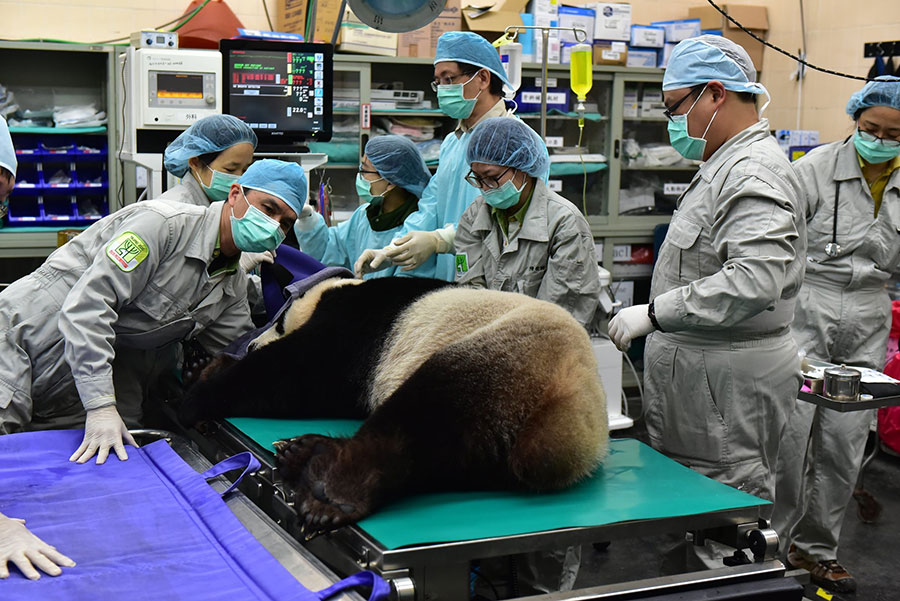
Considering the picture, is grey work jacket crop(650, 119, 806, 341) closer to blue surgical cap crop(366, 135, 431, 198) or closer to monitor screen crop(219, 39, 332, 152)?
blue surgical cap crop(366, 135, 431, 198)

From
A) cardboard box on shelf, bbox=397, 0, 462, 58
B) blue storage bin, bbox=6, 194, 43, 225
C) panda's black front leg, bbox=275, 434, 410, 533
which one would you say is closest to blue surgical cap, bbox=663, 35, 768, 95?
panda's black front leg, bbox=275, 434, 410, 533

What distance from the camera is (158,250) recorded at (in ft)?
7.03

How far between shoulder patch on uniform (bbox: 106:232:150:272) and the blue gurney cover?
407 mm

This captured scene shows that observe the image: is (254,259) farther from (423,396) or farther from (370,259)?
(423,396)

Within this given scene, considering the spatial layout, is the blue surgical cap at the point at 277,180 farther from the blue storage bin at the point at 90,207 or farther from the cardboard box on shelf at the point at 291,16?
the cardboard box on shelf at the point at 291,16

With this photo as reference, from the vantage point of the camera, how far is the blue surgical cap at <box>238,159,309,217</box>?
225cm

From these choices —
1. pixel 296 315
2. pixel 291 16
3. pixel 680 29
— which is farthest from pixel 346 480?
pixel 680 29

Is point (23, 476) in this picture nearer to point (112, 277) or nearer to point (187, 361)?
point (112, 277)

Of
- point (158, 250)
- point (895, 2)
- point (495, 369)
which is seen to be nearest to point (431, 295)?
point (495, 369)

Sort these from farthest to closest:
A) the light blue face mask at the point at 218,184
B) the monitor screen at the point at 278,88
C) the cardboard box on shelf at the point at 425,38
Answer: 1. the cardboard box on shelf at the point at 425,38
2. the monitor screen at the point at 278,88
3. the light blue face mask at the point at 218,184

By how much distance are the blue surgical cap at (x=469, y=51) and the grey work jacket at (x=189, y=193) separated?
0.94 m

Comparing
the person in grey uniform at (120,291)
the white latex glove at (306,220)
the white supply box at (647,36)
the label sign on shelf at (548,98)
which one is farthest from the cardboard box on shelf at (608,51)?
the person in grey uniform at (120,291)

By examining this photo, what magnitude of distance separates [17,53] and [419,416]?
155 inches

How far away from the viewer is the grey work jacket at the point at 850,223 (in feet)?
9.96
